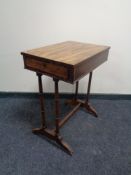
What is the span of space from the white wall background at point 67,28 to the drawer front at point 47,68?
0.80 m

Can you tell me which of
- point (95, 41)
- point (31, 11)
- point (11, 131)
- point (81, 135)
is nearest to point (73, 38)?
point (95, 41)

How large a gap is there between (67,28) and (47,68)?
925 millimetres

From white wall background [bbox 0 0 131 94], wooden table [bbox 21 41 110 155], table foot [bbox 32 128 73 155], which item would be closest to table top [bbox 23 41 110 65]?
wooden table [bbox 21 41 110 155]

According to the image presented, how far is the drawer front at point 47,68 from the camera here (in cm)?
111

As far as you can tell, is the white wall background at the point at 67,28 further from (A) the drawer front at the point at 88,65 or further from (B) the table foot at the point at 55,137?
(B) the table foot at the point at 55,137

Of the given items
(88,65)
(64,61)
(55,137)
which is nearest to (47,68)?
(64,61)

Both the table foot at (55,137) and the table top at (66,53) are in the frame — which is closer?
the table top at (66,53)

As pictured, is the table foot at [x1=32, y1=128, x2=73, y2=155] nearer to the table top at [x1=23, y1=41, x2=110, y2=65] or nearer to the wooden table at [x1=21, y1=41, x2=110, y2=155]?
the wooden table at [x1=21, y1=41, x2=110, y2=155]

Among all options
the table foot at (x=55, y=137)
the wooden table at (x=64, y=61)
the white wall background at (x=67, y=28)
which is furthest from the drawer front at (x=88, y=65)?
the table foot at (x=55, y=137)

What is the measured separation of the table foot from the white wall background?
2.60 feet

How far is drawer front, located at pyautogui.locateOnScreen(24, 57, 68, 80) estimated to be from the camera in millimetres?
Result: 1105

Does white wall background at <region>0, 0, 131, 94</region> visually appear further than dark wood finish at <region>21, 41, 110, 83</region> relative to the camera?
Yes

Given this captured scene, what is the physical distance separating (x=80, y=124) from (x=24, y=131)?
610mm

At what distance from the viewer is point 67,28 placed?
1.91 meters
